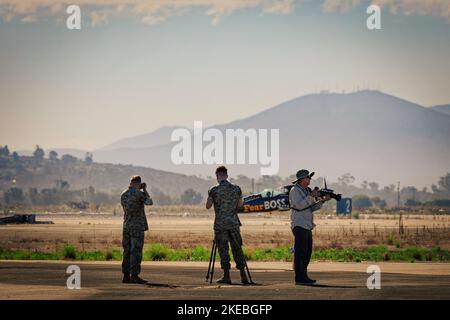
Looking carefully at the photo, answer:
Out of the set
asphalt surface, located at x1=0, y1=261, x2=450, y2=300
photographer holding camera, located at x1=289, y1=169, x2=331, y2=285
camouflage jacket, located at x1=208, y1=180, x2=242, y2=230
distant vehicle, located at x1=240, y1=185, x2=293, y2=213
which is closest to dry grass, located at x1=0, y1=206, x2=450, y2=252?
distant vehicle, located at x1=240, y1=185, x2=293, y2=213

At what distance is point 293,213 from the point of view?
77.6 feet

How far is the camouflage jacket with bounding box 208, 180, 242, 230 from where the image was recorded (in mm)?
23422

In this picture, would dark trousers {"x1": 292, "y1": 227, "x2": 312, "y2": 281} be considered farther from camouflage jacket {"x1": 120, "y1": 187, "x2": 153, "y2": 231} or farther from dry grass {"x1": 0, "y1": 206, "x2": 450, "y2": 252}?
dry grass {"x1": 0, "y1": 206, "x2": 450, "y2": 252}

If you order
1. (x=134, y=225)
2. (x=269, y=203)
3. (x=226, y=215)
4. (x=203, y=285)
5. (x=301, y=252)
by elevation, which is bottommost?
(x=203, y=285)

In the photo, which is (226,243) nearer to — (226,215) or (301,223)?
(226,215)

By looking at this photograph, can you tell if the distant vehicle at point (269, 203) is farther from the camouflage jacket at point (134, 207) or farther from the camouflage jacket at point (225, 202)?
the camouflage jacket at point (225, 202)

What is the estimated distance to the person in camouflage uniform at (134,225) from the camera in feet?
78.5

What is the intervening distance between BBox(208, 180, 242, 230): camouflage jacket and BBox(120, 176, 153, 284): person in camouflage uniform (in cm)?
156

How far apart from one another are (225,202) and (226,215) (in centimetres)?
28

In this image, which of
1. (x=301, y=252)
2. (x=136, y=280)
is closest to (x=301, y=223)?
(x=301, y=252)

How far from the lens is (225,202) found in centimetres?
2345

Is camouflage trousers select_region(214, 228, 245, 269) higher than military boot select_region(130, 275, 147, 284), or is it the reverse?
camouflage trousers select_region(214, 228, 245, 269)

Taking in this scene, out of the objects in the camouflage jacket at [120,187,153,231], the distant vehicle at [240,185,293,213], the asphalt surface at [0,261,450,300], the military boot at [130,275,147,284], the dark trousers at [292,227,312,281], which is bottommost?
the asphalt surface at [0,261,450,300]
